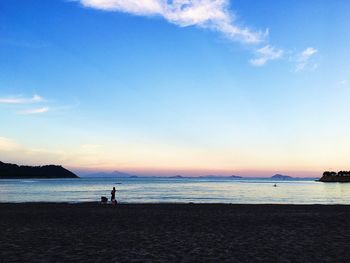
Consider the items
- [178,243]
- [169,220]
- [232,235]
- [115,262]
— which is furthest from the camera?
[169,220]

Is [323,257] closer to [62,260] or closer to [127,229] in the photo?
[62,260]

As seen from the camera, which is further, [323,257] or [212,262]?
[323,257]

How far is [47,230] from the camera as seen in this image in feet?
68.2

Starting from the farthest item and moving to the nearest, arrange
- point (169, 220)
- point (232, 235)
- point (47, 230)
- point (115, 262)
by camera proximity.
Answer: point (169, 220), point (47, 230), point (232, 235), point (115, 262)

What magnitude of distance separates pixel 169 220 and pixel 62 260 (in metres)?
13.8

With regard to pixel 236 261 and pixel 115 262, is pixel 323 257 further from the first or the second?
pixel 115 262

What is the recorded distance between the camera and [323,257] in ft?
44.9

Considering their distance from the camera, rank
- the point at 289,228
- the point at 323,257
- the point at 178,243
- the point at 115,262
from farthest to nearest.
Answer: the point at 289,228 < the point at 178,243 < the point at 323,257 < the point at 115,262

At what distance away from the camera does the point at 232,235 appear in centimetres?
1933

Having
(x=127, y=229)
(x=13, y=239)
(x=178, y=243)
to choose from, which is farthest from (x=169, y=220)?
(x=13, y=239)

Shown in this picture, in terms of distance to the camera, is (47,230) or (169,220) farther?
(169,220)

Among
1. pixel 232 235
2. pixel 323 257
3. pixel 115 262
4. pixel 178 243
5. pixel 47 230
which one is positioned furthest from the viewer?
pixel 47 230

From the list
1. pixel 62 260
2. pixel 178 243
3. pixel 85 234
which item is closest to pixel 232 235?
pixel 178 243

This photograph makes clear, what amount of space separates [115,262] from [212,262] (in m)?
3.20
